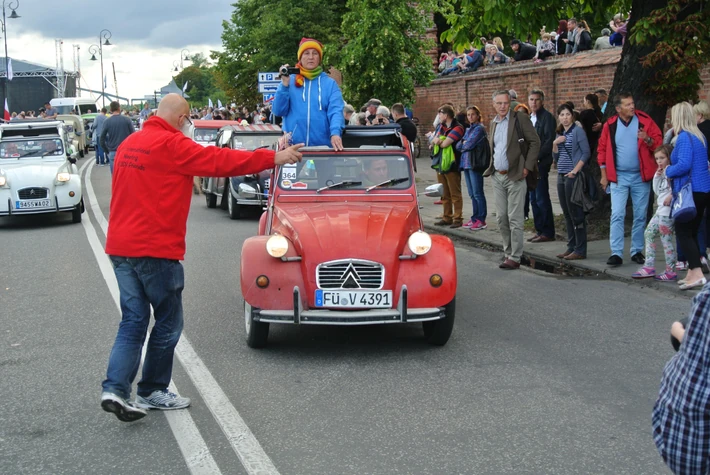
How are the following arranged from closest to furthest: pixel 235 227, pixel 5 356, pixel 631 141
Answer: pixel 5 356 → pixel 631 141 → pixel 235 227

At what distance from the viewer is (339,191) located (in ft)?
Result: 25.9

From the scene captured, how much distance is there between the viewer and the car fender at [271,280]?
6707mm

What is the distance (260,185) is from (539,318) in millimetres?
8854

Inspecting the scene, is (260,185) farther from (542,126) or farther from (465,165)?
(542,126)

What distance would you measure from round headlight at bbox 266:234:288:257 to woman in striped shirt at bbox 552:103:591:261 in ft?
17.4

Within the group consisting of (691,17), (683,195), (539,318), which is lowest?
(539,318)

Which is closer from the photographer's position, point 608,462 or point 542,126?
point 608,462

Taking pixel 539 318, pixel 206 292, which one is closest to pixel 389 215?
pixel 539 318

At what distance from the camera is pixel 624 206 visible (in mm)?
10508

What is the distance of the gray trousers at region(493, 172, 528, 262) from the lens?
10.6 m

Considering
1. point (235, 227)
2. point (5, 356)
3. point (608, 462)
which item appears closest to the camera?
point (608, 462)

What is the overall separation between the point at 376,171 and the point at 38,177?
31.8 feet

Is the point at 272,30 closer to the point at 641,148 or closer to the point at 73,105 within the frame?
the point at 641,148

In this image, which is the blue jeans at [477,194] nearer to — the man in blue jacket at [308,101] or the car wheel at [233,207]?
the car wheel at [233,207]
